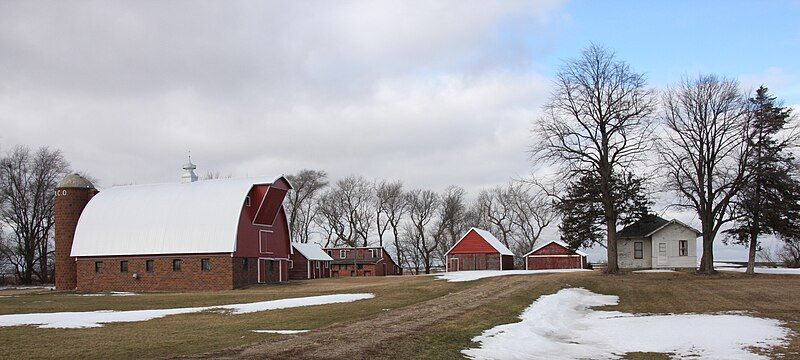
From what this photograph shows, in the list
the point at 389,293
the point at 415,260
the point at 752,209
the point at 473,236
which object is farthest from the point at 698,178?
the point at 415,260

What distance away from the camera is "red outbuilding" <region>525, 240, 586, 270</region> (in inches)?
2977

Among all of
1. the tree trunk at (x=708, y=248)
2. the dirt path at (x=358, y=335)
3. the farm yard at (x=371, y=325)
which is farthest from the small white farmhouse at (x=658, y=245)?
the dirt path at (x=358, y=335)

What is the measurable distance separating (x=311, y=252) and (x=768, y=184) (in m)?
47.7

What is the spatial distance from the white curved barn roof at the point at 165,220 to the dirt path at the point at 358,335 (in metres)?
26.7

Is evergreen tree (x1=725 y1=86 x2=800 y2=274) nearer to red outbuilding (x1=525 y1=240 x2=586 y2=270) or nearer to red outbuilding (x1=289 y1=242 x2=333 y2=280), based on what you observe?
red outbuilding (x1=525 y1=240 x2=586 y2=270)

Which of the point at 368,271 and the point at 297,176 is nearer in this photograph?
the point at 368,271

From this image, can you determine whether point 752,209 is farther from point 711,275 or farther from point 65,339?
point 65,339

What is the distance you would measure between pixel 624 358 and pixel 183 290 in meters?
40.6

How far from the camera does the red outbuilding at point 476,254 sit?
78.9 meters

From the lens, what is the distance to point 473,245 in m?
79.8

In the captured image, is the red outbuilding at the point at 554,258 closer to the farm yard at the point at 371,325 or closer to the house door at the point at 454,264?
the house door at the point at 454,264

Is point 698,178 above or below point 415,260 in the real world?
above

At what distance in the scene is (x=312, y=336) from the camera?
18234 mm

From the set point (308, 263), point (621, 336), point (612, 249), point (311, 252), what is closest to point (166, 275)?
point (308, 263)
